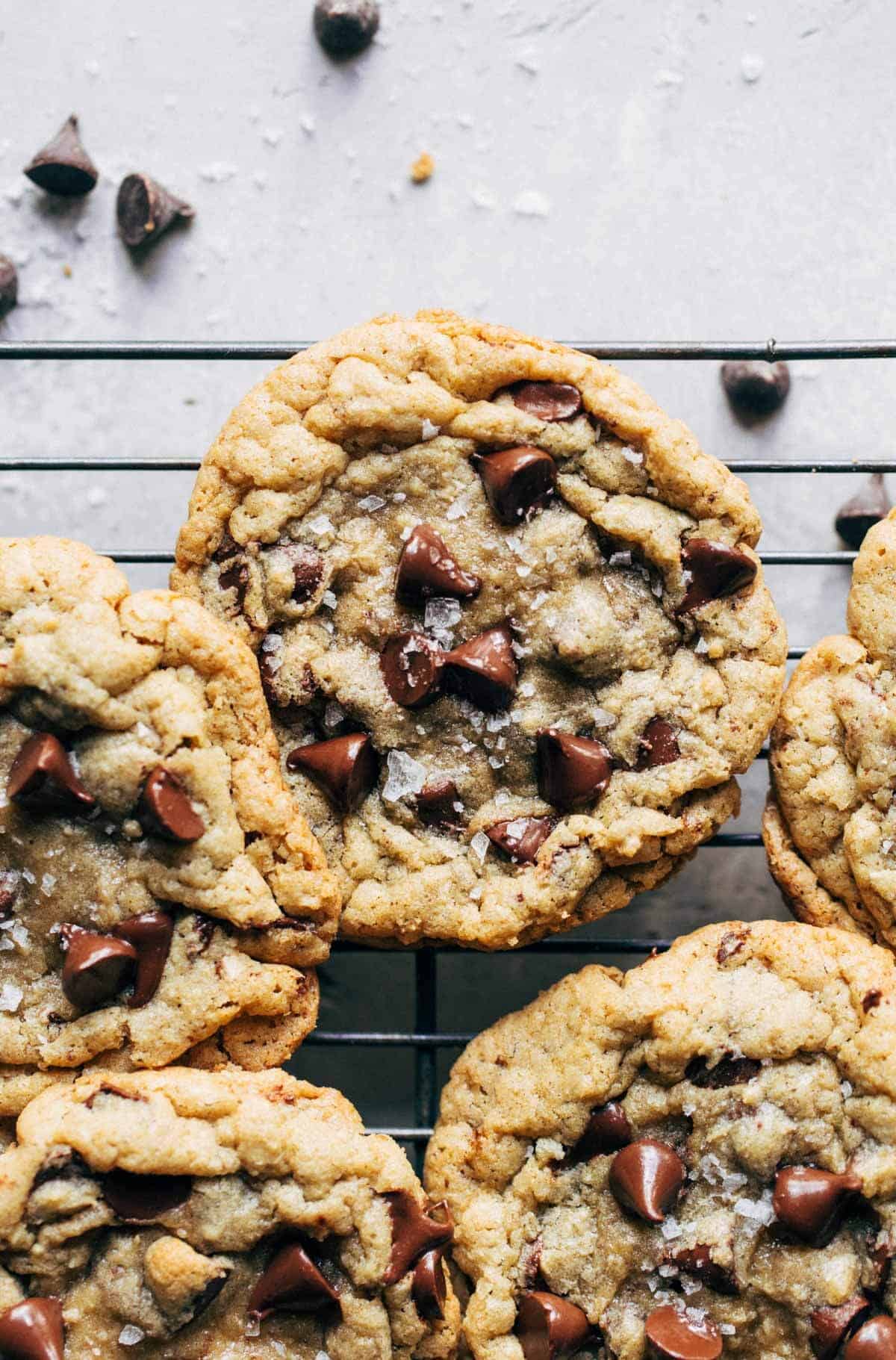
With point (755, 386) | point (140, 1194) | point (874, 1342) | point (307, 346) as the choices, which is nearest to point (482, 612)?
point (307, 346)

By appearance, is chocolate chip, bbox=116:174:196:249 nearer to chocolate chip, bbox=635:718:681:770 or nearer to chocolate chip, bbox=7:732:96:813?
chocolate chip, bbox=7:732:96:813

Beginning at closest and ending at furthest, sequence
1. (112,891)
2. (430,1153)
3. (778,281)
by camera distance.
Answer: (112,891) → (430,1153) → (778,281)

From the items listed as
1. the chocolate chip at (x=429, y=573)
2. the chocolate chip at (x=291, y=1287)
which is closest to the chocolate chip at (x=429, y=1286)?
the chocolate chip at (x=291, y=1287)

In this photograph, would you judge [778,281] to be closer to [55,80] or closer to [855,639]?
[855,639]

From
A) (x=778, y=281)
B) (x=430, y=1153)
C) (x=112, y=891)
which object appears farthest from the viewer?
(x=778, y=281)

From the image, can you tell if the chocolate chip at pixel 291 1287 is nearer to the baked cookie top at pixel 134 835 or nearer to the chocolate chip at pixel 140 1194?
the chocolate chip at pixel 140 1194

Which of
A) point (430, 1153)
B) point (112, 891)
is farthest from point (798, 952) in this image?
point (112, 891)
